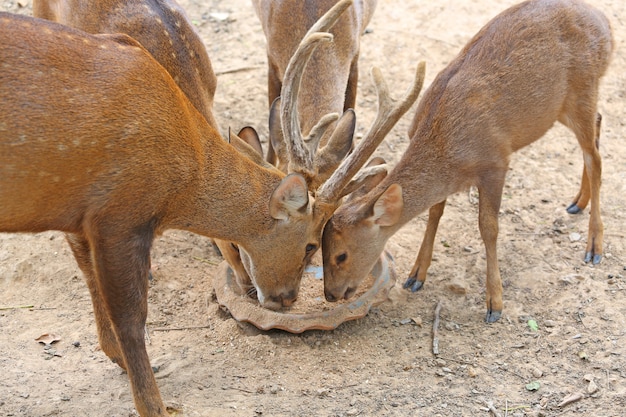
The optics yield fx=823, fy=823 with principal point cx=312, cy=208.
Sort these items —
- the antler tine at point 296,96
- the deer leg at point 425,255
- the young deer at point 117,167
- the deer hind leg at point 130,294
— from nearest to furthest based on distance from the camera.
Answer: the young deer at point 117,167
the deer hind leg at point 130,294
the antler tine at point 296,96
the deer leg at point 425,255

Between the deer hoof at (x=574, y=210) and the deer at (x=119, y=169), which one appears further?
the deer hoof at (x=574, y=210)

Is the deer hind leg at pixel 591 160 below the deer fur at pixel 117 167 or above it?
below

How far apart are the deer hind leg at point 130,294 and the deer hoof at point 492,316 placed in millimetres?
2518

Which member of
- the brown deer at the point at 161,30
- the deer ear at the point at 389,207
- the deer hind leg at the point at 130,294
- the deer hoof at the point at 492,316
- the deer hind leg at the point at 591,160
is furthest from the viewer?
the deer hind leg at the point at 591,160

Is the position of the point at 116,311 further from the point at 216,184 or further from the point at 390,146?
the point at 390,146

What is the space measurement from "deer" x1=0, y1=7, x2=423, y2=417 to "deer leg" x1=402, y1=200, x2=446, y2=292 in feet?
5.32

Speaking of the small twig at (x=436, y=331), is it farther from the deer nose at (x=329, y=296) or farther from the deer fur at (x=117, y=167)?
the deer fur at (x=117, y=167)

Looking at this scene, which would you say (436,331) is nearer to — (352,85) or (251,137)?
(251,137)

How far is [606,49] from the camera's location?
21.2 feet

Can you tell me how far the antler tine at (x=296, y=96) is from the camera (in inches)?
206

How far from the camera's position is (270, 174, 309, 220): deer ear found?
4820 millimetres

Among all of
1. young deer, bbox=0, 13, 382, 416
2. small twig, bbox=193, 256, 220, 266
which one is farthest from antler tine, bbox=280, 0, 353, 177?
small twig, bbox=193, 256, 220, 266

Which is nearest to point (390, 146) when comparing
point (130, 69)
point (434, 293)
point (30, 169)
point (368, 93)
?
point (368, 93)

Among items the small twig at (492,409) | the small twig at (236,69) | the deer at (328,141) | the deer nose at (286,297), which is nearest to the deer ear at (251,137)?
the deer at (328,141)
